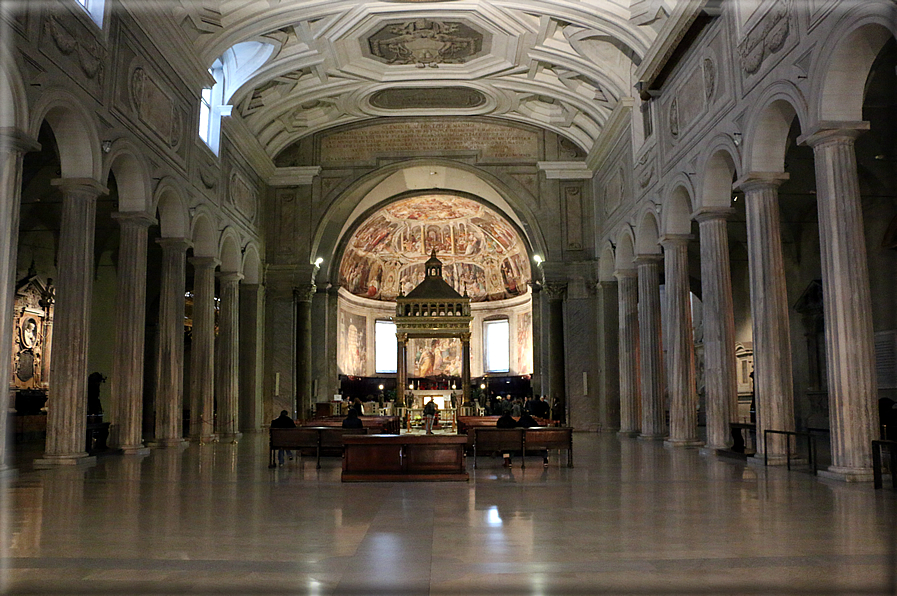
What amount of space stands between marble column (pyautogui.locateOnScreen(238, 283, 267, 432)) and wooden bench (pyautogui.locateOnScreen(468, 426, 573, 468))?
563 inches

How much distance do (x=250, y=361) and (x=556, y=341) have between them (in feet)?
33.3

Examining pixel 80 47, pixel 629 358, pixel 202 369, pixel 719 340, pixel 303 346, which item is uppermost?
pixel 80 47

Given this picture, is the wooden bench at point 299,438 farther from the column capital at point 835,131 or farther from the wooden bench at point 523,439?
the column capital at point 835,131

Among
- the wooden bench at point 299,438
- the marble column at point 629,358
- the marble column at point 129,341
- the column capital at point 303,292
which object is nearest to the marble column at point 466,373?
the column capital at point 303,292

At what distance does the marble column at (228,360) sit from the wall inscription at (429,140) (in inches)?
266

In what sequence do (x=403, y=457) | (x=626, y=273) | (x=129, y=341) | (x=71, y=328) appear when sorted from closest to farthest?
1. (x=403, y=457)
2. (x=71, y=328)
3. (x=129, y=341)
4. (x=626, y=273)

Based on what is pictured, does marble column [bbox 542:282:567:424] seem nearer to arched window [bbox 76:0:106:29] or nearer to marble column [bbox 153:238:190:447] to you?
marble column [bbox 153:238:190:447]

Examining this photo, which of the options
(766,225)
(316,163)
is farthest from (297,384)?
(766,225)

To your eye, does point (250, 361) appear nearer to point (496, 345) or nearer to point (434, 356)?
point (496, 345)

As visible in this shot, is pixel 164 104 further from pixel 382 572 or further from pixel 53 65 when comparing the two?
Answer: pixel 382 572

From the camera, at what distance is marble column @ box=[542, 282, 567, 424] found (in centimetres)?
2612

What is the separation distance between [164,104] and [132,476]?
884 cm

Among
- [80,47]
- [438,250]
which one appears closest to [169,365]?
[80,47]

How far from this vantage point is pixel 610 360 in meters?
24.5
